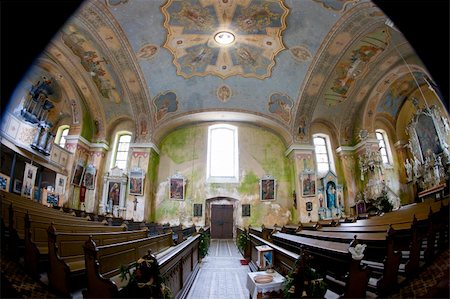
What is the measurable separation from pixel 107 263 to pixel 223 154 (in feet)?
45.2

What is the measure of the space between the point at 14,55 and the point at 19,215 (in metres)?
4.05

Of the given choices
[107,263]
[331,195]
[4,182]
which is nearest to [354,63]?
[331,195]

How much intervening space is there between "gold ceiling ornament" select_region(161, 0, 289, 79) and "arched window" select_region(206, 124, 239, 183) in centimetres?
434

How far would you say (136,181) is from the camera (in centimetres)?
1445

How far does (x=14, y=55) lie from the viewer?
158cm

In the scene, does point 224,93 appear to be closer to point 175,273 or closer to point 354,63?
point 354,63

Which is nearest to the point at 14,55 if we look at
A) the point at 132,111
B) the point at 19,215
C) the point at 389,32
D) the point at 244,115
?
the point at 19,215

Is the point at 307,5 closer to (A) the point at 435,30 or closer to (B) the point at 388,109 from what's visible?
(B) the point at 388,109

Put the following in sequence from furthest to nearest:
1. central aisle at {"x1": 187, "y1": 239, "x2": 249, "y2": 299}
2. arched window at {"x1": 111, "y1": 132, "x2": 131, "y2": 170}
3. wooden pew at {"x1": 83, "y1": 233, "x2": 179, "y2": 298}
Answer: arched window at {"x1": 111, "y1": 132, "x2": 131, "y2": 170} < central aisle at {"x1": 187, "y1": 239, "x2": 249, "y2": 299} < wooden pew at {"x1": 83, "y1": 233, "x2": 179, "y2": 298}

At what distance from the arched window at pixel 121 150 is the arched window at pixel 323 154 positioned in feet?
36.8

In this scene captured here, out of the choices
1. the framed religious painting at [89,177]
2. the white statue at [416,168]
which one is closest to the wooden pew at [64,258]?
the framed religious painting at [89,177]

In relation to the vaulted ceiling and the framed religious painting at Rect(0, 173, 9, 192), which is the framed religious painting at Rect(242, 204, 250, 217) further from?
the framed religious painting at Rect(0, 173, 9, 192)

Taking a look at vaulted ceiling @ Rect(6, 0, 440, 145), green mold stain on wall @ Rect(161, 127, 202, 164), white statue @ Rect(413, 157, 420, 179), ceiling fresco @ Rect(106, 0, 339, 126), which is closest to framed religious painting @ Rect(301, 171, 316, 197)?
vaulted ceiling @ Rect(6, 0, 440, 145)

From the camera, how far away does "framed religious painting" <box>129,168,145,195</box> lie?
47.1 feet
